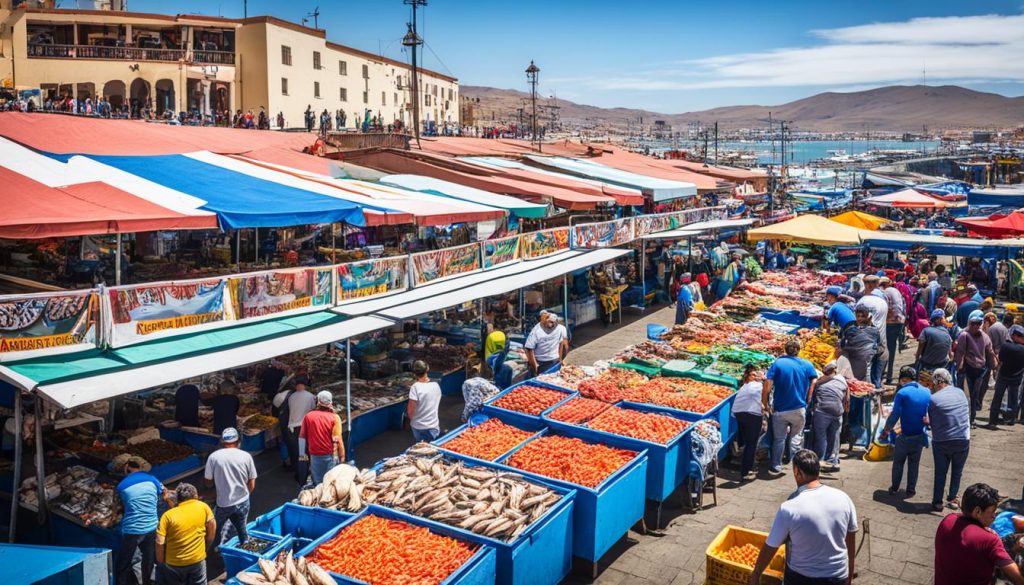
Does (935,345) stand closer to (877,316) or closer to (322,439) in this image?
(877,316)

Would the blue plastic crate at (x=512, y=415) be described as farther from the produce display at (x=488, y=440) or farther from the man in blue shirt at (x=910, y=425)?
the man in blue shirt at (x=910, y=425)

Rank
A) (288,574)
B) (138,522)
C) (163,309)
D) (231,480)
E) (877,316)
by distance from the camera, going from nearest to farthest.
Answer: (288,574) < (138,522) < (231,480) < (163,309) < (877,316)

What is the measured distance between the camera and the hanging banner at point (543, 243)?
16.8m

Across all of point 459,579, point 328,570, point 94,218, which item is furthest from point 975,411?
point 94,218

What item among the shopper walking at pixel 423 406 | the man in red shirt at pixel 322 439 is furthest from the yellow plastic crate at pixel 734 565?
the man in red shirt at pixel 322 439

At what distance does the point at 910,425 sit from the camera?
8883 mm

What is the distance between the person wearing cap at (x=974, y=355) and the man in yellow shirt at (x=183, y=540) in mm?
11085

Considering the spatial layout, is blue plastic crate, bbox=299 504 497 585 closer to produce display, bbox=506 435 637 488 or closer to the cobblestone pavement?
produce display, bbox=506 435 637 488

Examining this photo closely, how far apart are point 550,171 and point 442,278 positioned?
11.2 m

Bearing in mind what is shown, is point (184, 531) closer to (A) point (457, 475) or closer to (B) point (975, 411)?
(A) point (457, 475)

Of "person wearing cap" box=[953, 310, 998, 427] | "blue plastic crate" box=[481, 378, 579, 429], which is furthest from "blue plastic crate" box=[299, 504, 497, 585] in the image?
"person wearing cap" box=[953, 310, 998, 427]

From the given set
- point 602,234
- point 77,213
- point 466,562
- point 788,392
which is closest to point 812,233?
point 602,234

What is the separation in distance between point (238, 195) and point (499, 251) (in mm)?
5870

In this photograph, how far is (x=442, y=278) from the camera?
13.8 m
